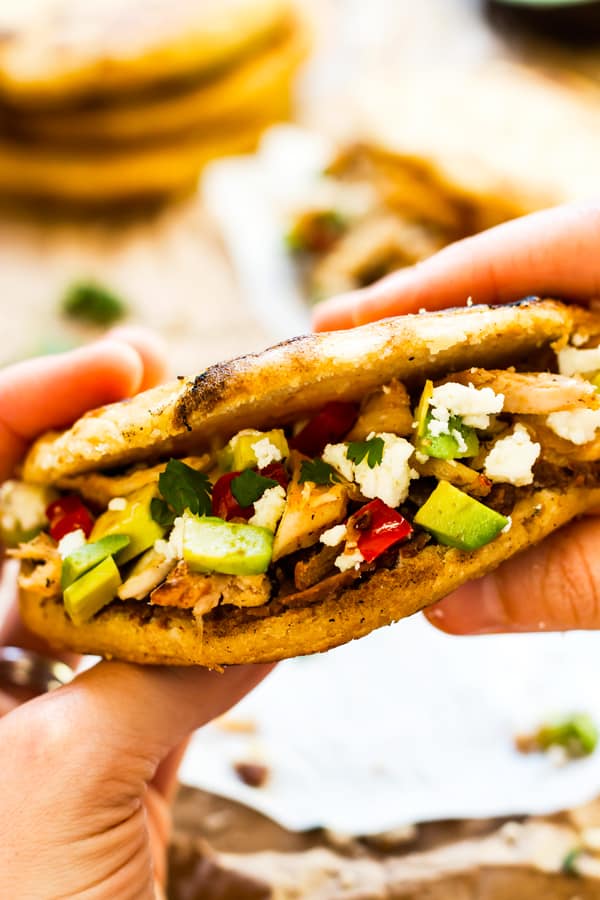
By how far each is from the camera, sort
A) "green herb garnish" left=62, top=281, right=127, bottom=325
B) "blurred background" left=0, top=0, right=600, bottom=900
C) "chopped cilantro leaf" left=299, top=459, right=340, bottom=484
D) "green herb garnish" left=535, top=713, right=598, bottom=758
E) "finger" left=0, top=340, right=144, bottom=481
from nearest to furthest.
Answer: "chopped cilantro leaf" left=299, top=459, right=340, bottom=484
"finger" left=0, top=340, right=144, bottom=481
"blurred background" left=0, top=0, right=600, bottom=900
"green herb garnish" left=535, top=713, right=598, bottom=758
"green herb garnish" left=62, top=281, right=127, bottom=325

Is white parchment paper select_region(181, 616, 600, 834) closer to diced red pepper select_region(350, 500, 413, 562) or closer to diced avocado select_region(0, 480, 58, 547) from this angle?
diced avocado select_region(0, 480, 58, 547)

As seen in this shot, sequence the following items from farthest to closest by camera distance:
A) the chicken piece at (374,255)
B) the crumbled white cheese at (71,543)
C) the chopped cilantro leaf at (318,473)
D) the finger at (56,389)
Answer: the chicken piece at (374,255) < the finger at (56,389) < the crumbled white cheese at (71,543) < the chopped cilantro leaf at (318,473)

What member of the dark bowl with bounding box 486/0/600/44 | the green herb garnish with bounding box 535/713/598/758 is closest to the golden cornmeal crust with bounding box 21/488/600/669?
the green herb garnish with bounding box 535/713/598/758

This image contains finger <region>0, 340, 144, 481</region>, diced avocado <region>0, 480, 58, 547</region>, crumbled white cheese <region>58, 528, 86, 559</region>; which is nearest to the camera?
crumbled white cheese <region>58, 528, 86, 559</region>

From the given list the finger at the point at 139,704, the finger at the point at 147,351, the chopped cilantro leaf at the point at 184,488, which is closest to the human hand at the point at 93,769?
the finger at the point at 139,704

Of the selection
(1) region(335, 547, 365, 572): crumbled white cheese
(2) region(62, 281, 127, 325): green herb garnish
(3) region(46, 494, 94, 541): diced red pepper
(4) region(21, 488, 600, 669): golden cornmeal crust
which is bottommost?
(2) region(62, 281, 127, 325): green herb garnish

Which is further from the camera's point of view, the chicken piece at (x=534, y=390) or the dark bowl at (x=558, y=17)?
the dark bowl at (x=558, y=17)

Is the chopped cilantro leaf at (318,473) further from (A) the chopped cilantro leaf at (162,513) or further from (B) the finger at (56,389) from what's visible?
(B) the finger at (56,389)
